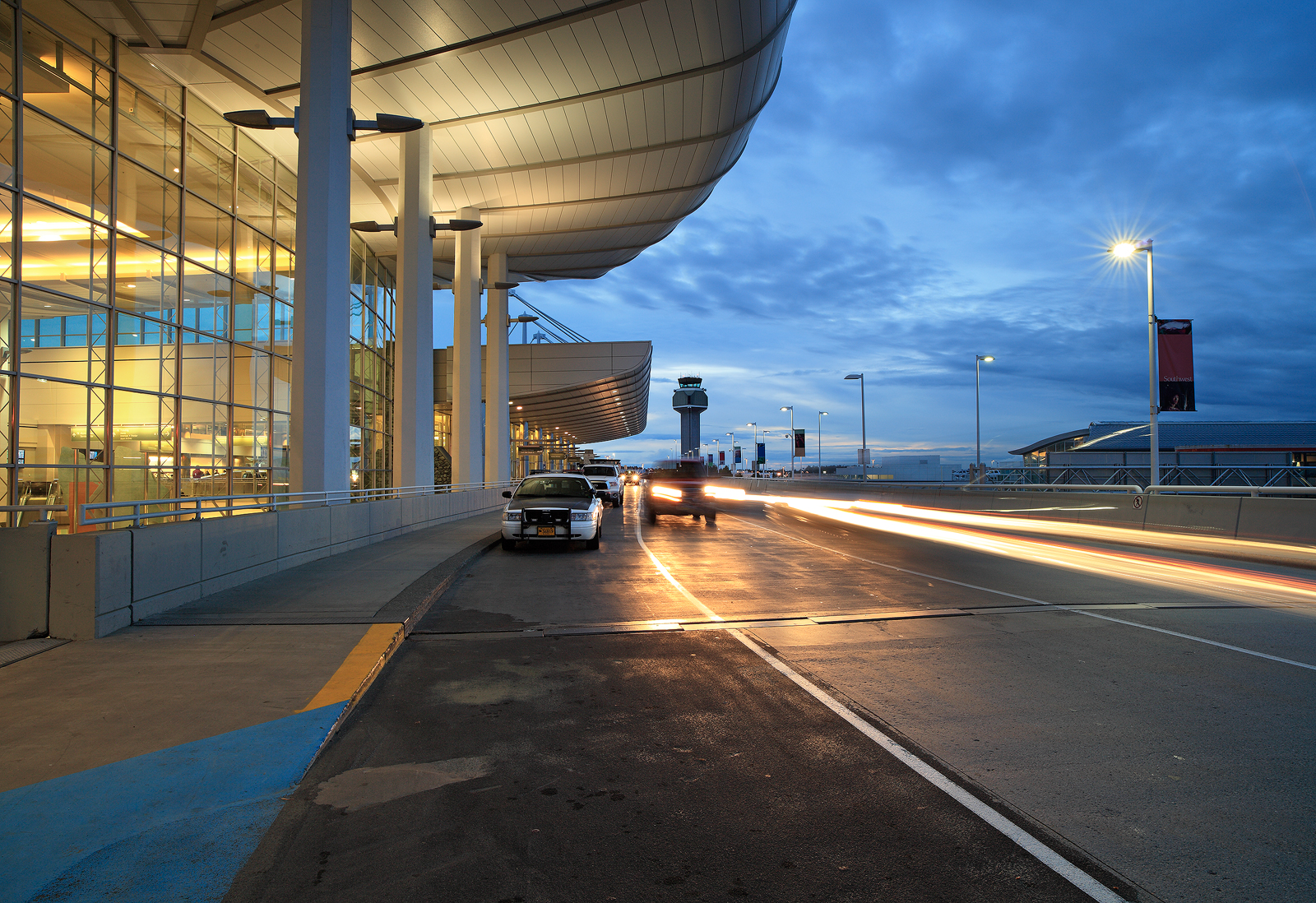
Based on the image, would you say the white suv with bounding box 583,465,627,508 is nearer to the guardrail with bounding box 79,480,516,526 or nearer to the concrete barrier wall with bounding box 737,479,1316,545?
the guardrail with bounding box 79,480,516,526

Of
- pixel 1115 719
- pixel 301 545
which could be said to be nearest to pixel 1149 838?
pixel 1115 719

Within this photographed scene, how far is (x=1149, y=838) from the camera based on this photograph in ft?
11.3

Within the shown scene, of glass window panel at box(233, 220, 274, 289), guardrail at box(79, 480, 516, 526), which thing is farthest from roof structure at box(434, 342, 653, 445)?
guardrail at box(79, 480, 516, 526)

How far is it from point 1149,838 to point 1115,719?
5.97 feet

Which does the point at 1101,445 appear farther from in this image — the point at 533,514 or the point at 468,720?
the point at 468,720

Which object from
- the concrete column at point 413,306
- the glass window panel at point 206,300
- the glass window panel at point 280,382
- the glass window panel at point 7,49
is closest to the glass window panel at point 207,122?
the glass window panel at point 206,300

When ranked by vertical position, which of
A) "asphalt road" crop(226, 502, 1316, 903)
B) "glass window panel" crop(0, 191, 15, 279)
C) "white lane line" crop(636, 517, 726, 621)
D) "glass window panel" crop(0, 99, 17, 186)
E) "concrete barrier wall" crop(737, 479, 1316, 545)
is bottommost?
"white lane line" crop(636, 517, 726, 621)

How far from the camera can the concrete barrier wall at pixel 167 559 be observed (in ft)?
23.1

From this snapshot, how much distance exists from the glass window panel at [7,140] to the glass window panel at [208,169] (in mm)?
5202

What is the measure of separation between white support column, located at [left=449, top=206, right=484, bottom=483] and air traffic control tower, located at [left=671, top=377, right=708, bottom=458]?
15949 centimetres

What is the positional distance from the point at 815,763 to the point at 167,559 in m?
7.44

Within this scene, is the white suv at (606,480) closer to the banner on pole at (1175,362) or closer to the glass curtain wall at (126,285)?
the glass curtain wall at (126,285)

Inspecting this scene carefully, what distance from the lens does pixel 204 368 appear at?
21.0 metres

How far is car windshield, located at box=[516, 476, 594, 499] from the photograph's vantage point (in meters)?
17.1
